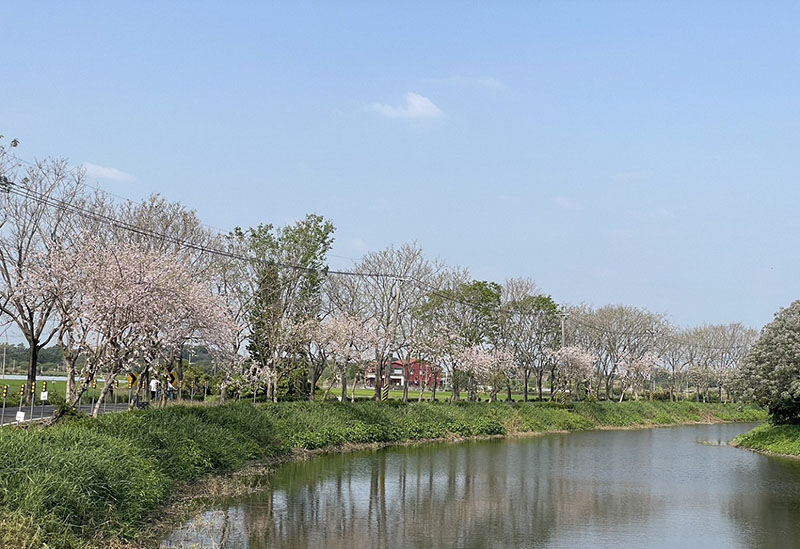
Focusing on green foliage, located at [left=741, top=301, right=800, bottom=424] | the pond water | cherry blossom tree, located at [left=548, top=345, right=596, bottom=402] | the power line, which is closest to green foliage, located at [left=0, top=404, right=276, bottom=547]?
the pond water

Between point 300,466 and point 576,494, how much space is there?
9.01 metres

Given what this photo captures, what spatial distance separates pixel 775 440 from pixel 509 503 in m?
22.7

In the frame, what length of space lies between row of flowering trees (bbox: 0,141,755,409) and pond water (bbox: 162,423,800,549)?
5.58 meters

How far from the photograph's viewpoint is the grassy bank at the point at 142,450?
38.0 feet

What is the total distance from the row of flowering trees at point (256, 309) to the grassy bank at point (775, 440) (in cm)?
273

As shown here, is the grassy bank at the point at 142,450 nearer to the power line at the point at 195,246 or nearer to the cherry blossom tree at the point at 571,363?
the power line at the point at 195,246

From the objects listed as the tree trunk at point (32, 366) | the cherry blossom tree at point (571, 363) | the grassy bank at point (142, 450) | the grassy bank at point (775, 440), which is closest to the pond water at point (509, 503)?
the grassy bank at point (142, 450)

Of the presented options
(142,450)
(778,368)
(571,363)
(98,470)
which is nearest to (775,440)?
(778,368)

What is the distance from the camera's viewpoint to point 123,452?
49.9 ft

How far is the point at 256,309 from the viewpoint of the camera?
3725 centimetres

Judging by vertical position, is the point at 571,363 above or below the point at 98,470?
above

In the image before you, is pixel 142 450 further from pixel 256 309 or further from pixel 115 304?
pixel 256 309

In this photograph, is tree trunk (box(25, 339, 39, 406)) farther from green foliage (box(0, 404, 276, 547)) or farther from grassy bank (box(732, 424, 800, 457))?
grassy bank (box(732, 424, 800, 457))

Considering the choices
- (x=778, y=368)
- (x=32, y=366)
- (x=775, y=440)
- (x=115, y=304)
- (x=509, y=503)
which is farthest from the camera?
(x=775, y=440)
